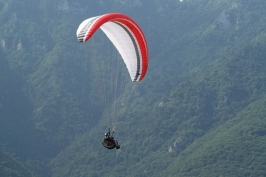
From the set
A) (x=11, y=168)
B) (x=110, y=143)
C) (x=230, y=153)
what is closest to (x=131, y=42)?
(x=110, y=143)

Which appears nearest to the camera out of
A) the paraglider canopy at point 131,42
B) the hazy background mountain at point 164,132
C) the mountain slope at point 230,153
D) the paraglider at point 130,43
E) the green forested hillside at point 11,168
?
the paraglider at point 130,43

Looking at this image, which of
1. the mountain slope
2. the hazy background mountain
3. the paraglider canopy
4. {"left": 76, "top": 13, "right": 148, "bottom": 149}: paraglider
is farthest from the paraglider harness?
the mountain slope

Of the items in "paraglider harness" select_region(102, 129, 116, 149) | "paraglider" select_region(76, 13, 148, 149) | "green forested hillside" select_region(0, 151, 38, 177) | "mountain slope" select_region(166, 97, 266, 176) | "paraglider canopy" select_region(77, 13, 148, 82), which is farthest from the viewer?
"mountain slope" select_region(166, 97, 266, 176)

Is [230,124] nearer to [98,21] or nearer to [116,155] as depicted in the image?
[116,155]

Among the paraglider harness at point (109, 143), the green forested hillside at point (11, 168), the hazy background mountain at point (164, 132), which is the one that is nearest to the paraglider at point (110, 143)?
the paraglider harness at point (109, 143)

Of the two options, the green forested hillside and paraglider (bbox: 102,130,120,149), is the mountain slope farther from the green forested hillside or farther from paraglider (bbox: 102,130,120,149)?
paraglider (bbox: 102,130,120,149)

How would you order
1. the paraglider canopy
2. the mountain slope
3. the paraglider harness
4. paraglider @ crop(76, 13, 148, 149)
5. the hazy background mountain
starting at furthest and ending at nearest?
the hazy background mountain, the mountain slope, the paraglider canopy, paraglider @ crop(76, 13, 148, 149), the paraglider harness

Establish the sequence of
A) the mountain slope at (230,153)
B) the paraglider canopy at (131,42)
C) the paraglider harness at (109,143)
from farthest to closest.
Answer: the mountain slope at (230,153) → the paraglider canopy at (131,42) → the paraglider harness at (109,143)

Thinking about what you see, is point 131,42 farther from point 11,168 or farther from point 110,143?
point 11,168

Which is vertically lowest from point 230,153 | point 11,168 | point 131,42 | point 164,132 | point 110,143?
point 110,143

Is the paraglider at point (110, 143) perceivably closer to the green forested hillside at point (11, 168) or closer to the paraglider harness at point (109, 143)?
the paraglider harness at point (109, 143)

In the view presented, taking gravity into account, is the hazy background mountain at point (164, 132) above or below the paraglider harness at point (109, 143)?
above

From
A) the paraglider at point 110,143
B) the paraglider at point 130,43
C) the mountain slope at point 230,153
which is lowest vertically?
the paraglider at point 110,143
